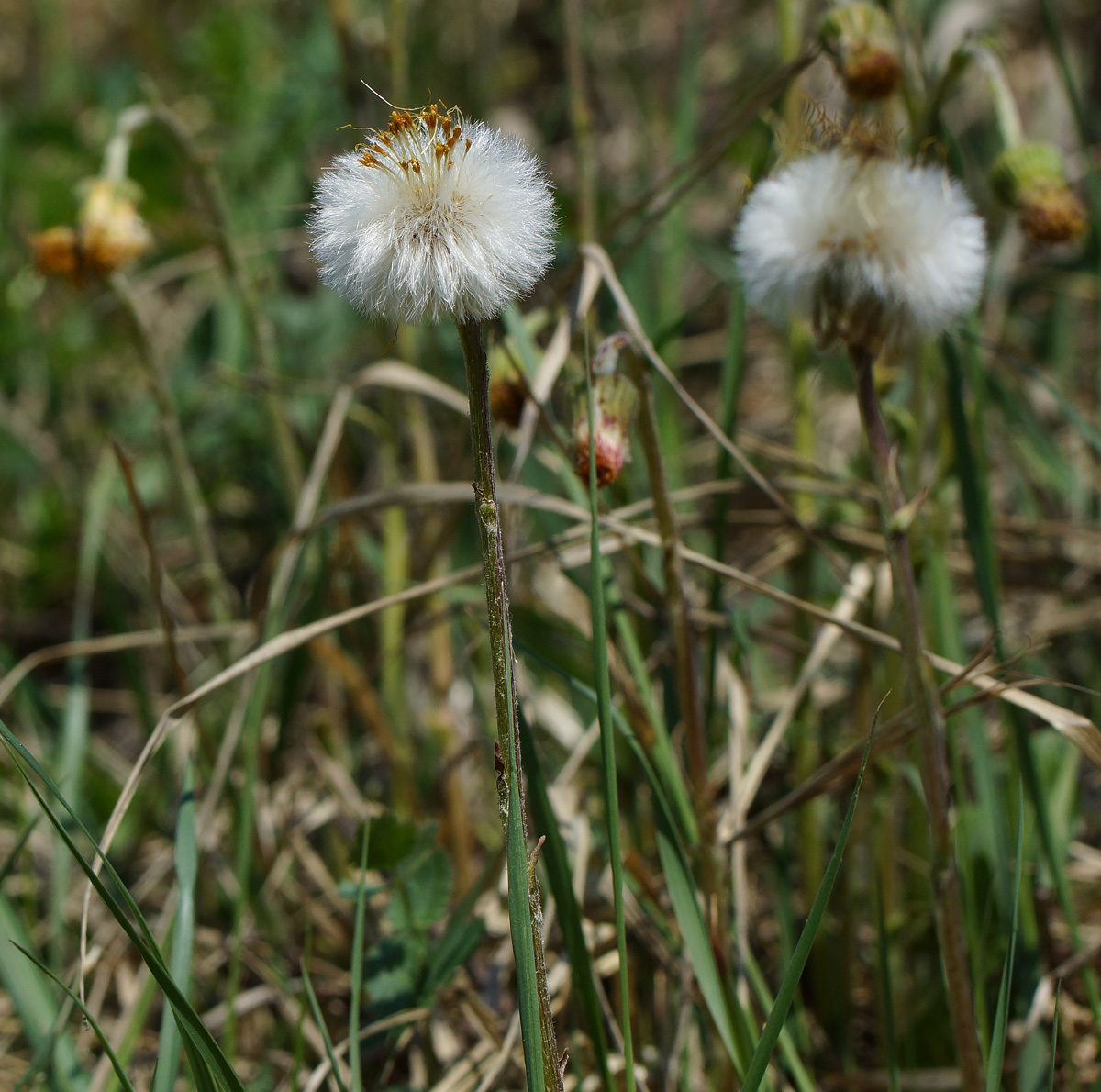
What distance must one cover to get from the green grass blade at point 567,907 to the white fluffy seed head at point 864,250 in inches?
20.4

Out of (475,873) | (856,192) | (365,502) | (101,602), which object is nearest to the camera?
(856,192)

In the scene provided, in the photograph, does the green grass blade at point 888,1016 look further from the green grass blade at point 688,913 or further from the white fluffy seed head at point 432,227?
the white fluffy seed head at point 432,227

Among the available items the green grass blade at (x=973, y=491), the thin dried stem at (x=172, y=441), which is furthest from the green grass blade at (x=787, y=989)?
the thin dried stem at (x=172, y=441)

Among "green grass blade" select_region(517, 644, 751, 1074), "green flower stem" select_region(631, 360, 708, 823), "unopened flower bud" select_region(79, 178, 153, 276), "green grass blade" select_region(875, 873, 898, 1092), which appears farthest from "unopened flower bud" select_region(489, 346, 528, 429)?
"unopened flower bud" select_region(79, 178, 153, 276)

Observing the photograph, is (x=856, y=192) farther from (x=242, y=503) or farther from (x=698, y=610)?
(x=242, y=503)

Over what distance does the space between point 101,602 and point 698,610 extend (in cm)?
175

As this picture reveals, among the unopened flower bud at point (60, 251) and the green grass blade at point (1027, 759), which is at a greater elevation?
the unopened flower bud at point (60, 251)

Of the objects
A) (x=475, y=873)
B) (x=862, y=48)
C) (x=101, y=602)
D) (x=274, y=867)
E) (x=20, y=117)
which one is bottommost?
(x=475, y=873)

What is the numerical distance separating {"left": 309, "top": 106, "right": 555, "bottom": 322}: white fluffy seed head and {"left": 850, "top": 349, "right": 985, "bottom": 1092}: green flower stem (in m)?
0.35

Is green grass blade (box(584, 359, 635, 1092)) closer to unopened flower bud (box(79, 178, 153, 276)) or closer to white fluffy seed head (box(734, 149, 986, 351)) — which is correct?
white fluffy seed head (box(734, 149, 986, 351))

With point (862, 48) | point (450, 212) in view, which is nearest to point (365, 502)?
point (450, 212)

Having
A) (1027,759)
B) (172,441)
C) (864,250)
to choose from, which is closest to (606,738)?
(864,250)

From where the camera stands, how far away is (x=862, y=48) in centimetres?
134

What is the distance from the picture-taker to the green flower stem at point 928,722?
979 millimetres
